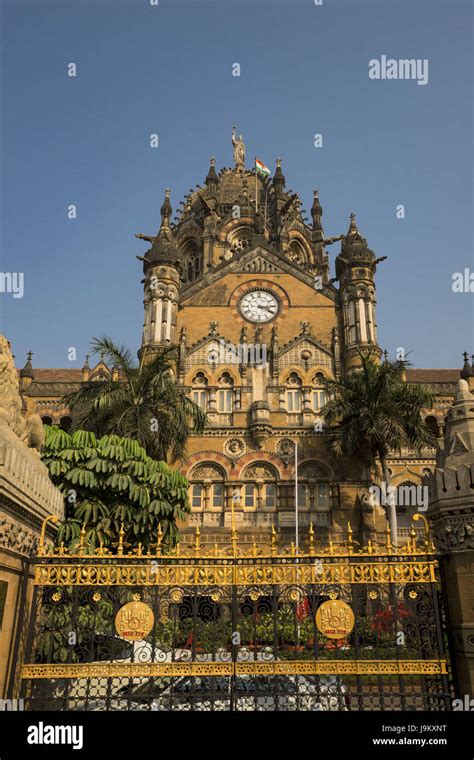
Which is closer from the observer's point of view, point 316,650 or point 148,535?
point 316,650

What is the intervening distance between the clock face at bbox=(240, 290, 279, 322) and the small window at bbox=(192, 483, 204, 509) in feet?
36.3

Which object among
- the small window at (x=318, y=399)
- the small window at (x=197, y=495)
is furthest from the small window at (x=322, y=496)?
the small window at (x=197, y=495)

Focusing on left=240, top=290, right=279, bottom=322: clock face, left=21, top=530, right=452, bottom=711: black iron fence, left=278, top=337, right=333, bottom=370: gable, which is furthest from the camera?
left=240, top=290, right=279, bottom=322: clock face

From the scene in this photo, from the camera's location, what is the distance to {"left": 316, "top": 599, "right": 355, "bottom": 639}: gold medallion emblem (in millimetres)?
8773

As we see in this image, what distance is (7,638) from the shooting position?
848 centimetres

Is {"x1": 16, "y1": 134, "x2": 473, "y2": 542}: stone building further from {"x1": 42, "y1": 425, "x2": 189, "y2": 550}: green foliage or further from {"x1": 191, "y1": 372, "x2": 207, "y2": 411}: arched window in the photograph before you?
{"x1": 42, "y1": 425, "x2": 189, "y2": 550}: green foliage

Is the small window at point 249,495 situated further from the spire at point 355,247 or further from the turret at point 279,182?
the turret at point 279,182

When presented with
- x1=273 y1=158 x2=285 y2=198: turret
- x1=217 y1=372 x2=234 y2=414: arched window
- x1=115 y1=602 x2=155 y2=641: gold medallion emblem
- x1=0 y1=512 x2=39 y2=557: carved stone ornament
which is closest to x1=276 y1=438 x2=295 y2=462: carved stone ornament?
x1=217 y1=372 x2=234 y2=414: arched window

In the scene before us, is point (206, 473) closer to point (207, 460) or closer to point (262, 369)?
point (207, 460)

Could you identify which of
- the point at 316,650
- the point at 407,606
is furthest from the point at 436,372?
the point at 316,650
